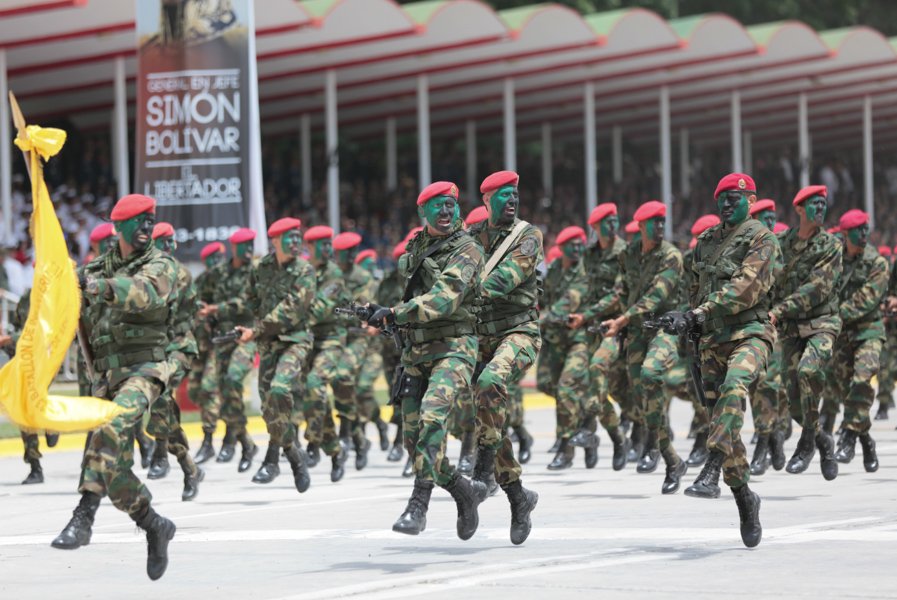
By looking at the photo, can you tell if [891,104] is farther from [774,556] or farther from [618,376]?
[774,556]

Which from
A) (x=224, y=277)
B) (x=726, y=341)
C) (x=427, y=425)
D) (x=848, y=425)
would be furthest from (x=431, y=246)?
(x=224, y=277)

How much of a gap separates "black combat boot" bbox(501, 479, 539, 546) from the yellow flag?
2380 mm

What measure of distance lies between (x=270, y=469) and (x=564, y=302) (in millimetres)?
3159

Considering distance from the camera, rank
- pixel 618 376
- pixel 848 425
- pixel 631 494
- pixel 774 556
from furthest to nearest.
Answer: pixel 618 376, pixel 848 425, pixel 631 494, pixel 774 556

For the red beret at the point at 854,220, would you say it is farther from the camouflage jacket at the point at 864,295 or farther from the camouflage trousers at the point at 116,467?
the camouflage trousers at the point at 116,467

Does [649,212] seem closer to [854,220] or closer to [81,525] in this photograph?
[854,220]

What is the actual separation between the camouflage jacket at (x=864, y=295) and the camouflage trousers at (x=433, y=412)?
545 centimetres

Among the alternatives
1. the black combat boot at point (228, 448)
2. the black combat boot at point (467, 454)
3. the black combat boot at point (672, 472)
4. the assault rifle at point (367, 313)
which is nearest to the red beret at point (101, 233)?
the black combat boot at point (228, 448)

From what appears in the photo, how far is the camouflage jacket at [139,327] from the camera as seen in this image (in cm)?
949

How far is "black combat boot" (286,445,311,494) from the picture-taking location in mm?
13625

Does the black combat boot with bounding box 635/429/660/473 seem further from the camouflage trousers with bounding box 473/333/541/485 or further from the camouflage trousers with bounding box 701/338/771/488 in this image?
the camouflage trousers with bounding box 473/333/541/485

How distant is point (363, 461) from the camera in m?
16.2

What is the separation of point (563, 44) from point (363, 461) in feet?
55.5

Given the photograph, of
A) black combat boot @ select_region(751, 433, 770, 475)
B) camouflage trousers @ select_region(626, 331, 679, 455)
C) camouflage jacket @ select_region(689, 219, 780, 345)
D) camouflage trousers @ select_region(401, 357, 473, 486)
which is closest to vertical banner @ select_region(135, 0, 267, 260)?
camouflage trousers @ select_region(626, 331, 679, 455)
